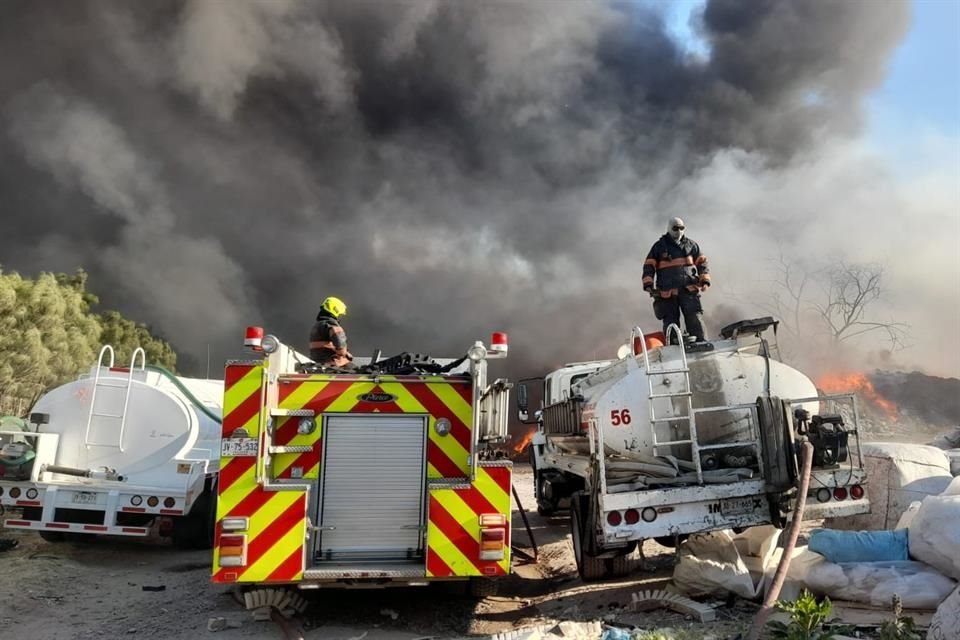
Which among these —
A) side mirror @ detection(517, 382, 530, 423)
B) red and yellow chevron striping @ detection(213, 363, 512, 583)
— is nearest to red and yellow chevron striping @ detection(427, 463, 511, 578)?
red and yellow chevron striping @ detection(213, 363, 512, 583)

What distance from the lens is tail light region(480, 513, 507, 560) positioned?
4891mm

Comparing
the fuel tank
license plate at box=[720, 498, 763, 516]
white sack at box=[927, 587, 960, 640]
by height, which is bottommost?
white sack at box=[927, 587, 960, 640]

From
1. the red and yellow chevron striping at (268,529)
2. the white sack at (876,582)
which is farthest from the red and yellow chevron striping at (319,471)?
the white sack at (876,582)

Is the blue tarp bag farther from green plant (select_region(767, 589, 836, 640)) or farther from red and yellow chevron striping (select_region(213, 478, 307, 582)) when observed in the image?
red and yellow chevron striping (select_region(213, 478, 307, 582))

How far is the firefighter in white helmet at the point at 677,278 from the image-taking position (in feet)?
25.1

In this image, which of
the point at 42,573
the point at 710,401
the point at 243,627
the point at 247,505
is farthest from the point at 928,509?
the point at 42,573

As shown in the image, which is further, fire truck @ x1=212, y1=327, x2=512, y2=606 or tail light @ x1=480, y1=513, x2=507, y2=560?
tail light @ x1=480, y1=513, x2=507, y2=560

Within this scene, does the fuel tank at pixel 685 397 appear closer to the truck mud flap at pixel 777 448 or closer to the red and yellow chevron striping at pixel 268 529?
the truck mud flap at pixel 777 448

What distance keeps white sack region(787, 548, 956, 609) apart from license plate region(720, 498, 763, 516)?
19.6 inches

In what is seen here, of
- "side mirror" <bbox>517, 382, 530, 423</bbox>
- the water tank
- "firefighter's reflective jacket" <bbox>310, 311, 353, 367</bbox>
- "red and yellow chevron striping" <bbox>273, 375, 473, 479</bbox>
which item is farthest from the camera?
"side mirror" <bbox>517, 382, 530, 423</bbox>

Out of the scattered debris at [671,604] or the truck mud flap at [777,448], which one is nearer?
the scattered debris at [671,604]

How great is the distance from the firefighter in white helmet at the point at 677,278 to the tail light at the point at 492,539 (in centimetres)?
369

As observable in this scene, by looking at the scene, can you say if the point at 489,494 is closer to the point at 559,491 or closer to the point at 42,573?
the point at 559,491

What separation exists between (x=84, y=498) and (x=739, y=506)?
6.74 m
